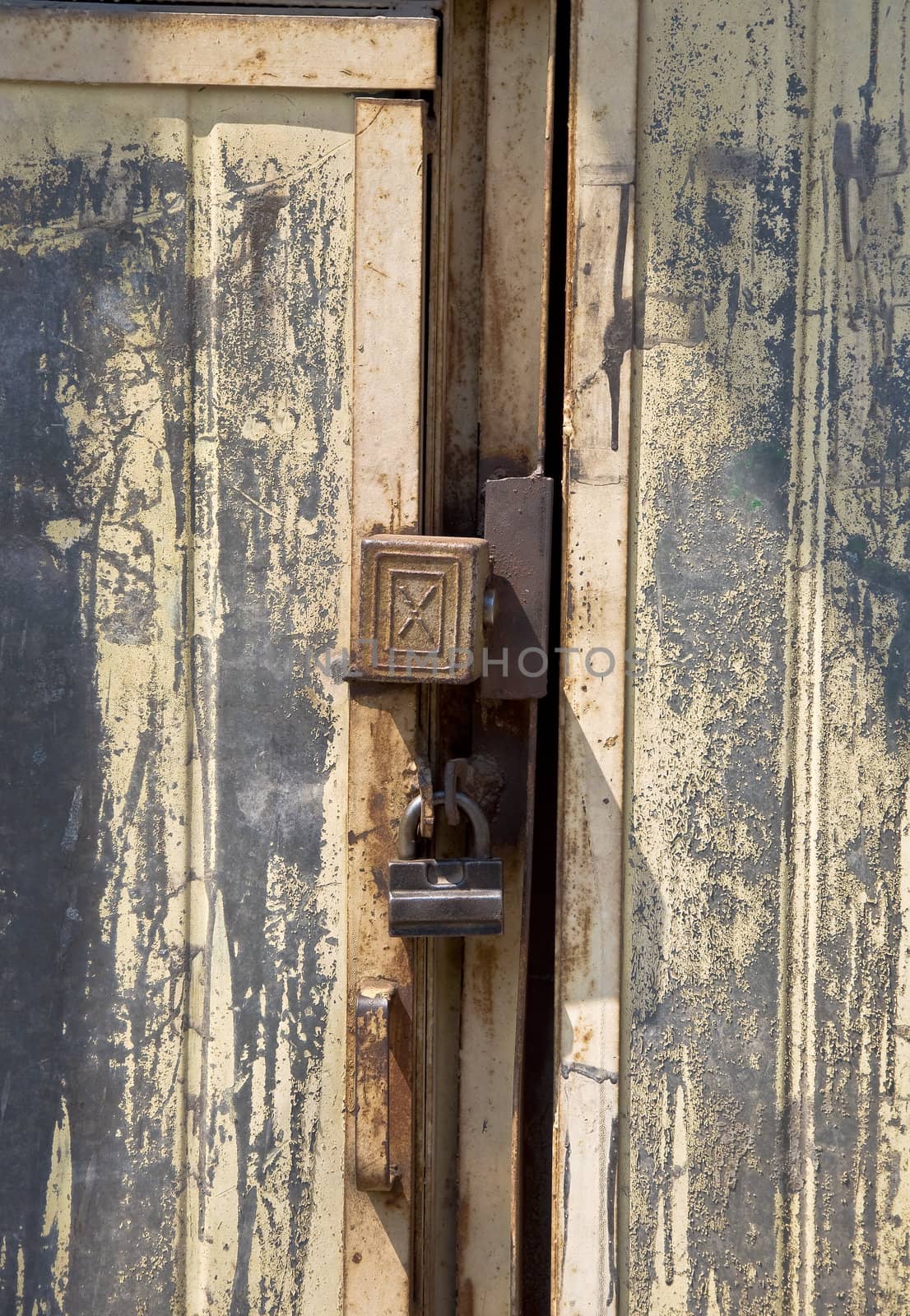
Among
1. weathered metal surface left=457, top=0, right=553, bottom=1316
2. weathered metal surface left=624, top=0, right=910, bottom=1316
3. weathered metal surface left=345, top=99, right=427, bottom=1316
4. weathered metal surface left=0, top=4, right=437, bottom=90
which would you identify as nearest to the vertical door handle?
weathered metal surface left=345, top=99, right=427, bottom=1316

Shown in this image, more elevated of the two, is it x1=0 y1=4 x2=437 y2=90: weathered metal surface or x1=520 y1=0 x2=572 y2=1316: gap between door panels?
x1=0 y1=4 x2=437 y2=90: weathered metal surface

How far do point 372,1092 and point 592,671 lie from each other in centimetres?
47

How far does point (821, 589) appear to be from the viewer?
3.21 feet

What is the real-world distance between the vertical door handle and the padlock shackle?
154 mm

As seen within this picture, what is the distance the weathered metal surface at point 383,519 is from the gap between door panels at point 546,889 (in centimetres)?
14

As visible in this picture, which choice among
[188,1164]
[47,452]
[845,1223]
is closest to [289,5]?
[47,452]

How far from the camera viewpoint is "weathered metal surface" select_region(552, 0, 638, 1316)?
3.15ft

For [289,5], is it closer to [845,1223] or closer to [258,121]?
[258,121]

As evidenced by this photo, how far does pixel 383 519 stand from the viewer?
0.96m

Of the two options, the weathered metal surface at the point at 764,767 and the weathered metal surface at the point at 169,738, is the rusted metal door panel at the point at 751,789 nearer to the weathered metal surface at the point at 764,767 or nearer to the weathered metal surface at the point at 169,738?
the weathered metal surface at the point at 764,767

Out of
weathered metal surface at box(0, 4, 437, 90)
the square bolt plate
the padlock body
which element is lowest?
the padlock body

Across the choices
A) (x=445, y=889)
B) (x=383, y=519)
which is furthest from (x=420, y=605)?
(x=445, y=889)

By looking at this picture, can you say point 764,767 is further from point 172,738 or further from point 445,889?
point 172,738

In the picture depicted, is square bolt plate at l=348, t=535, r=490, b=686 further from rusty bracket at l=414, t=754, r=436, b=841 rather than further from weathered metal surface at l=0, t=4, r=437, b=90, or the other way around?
weathered metal surface at l=0, t=4, r=437, b=90
